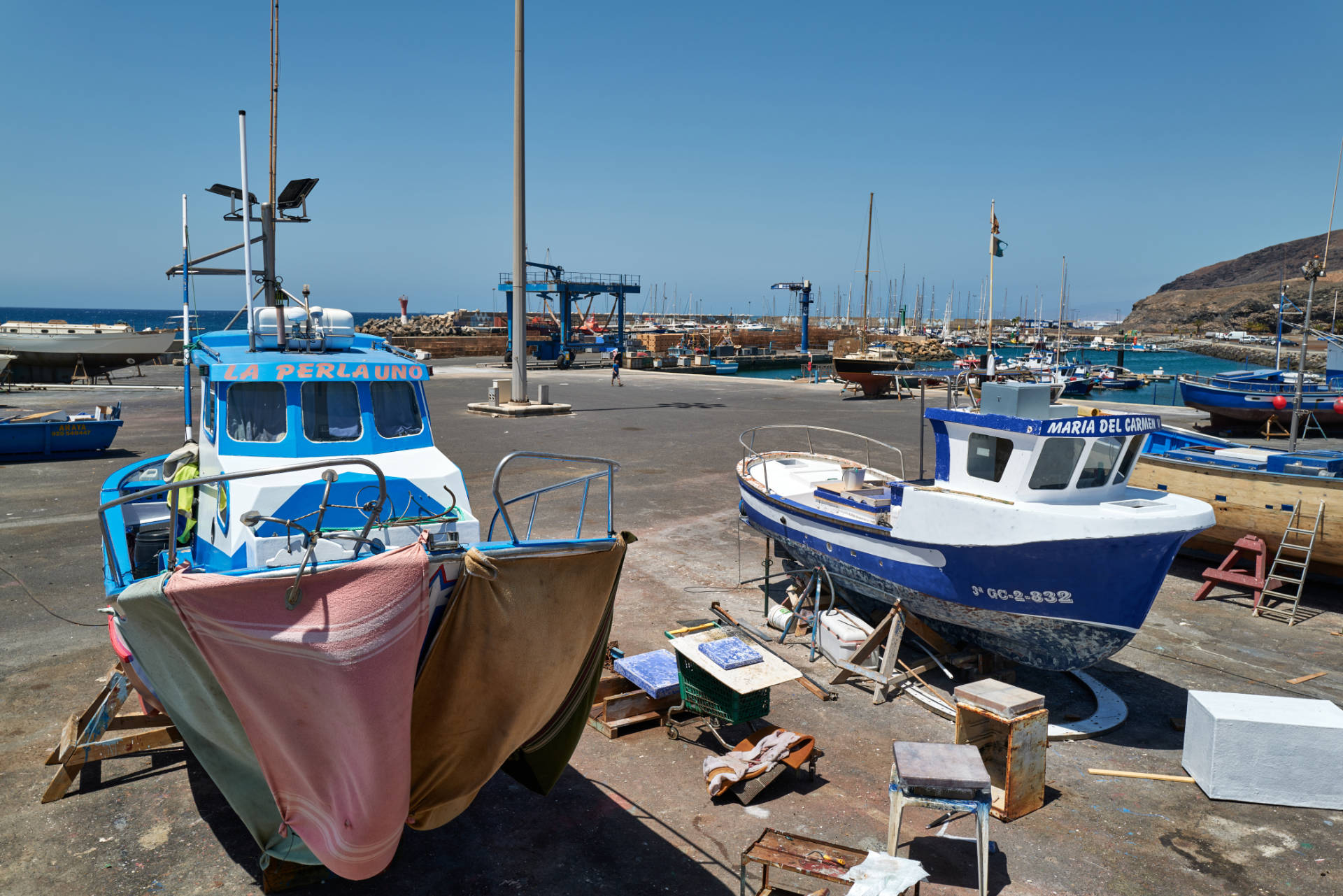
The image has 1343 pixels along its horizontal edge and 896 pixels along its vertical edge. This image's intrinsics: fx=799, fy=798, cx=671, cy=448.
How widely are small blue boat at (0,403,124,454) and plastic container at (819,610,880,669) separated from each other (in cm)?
1862

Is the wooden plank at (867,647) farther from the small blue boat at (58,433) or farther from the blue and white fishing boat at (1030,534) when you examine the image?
the small blue boat at (58,433)

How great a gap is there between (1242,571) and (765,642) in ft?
25.1

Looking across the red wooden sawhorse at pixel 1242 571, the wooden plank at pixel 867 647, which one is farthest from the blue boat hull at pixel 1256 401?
the wooden plank at pixel 867 647

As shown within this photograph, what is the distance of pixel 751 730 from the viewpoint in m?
6.90

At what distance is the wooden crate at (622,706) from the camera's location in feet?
23.5

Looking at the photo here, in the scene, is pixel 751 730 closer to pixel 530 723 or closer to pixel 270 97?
pixel 530 723

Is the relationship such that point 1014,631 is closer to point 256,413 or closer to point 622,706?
point 622,706

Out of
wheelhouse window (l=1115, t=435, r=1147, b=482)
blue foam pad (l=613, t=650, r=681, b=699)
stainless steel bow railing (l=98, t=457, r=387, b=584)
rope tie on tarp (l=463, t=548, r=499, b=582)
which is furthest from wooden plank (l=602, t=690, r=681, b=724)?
wheelhouse window (l=1115, t=435, r=1147, b=482)

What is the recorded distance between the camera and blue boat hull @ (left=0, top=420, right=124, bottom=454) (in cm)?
1864

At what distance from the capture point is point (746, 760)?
624 centimetres

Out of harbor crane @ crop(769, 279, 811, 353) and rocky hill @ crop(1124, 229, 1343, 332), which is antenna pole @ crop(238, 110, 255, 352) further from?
rocky hill @ crop(1124, 229, 1343, 332)

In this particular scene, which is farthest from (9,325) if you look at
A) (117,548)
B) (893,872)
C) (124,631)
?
(893,872)

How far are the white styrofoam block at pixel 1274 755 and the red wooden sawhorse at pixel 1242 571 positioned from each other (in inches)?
202

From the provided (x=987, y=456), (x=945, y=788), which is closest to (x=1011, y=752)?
(x=945, y=788)
